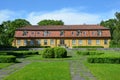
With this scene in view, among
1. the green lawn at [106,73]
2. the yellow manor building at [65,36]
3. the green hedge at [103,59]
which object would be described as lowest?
the green lawn at [106,73]

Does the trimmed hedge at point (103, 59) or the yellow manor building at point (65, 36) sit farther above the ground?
the yellow manor building at point (65, 36)

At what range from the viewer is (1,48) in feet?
188

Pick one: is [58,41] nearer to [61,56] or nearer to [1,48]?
[1,48]

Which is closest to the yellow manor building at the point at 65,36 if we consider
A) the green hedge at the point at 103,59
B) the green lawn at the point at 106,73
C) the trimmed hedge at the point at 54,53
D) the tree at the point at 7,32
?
the tree at the point at 7,32

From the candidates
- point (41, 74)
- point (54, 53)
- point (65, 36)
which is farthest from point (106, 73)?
point (65, 36)

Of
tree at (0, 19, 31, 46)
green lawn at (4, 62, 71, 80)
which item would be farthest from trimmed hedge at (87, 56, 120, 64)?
tree at (0, 19, 31, 46)

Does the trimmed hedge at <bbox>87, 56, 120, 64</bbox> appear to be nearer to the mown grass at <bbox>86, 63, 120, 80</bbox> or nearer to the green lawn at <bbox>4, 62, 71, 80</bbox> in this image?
→ the mown grass at <bbox>86, 63, 120, 80</bbox>

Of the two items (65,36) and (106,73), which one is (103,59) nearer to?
(106,73)

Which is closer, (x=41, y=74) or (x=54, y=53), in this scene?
(x=41, y=74)

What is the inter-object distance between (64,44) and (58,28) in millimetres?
4247

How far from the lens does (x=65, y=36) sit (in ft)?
221

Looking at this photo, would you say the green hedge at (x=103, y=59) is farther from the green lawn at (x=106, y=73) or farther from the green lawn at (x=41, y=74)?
the green lawn at (x=41, y=74)

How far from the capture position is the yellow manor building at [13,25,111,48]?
67.4m

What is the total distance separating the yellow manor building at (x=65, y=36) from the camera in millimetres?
67438
